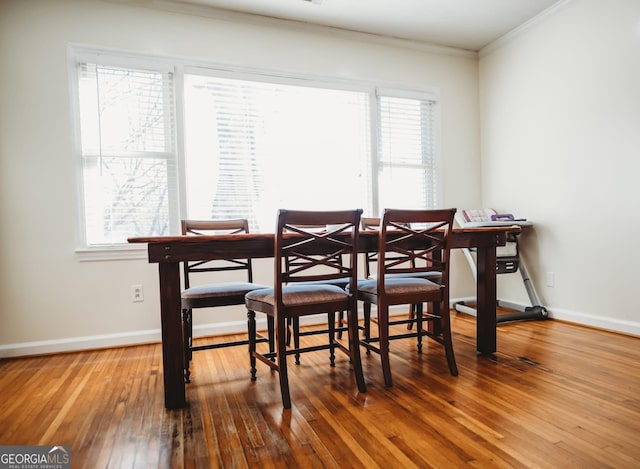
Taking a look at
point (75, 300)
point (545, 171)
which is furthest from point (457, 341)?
point (75, 300)

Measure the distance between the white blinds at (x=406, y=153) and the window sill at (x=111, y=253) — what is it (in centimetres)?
225

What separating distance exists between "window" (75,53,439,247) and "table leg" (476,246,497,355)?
151 centimetres

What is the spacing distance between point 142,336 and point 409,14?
3564 mm

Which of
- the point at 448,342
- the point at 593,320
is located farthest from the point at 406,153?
the point at 448,342

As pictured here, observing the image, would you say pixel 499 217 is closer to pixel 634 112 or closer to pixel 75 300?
pixel 634 112

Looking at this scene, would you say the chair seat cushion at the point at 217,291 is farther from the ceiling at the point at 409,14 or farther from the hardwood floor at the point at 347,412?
the ceiling at the point at 409,14

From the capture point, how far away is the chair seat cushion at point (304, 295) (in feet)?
6.15

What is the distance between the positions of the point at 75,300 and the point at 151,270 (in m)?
0.56

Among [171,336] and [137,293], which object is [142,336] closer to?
[137,293]

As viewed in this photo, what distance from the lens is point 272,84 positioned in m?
3.46

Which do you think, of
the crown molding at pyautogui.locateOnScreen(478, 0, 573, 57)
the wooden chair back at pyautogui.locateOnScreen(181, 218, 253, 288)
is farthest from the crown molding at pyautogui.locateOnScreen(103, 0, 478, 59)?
the wooden chair back at pyautogui.locateOnScreen(181, 218, 253, 288)

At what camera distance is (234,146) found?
11.0 ft

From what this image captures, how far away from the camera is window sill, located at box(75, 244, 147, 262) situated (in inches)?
115

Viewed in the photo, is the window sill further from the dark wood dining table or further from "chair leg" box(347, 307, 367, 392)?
"chair leg" box(347, 307, 367, 392)
